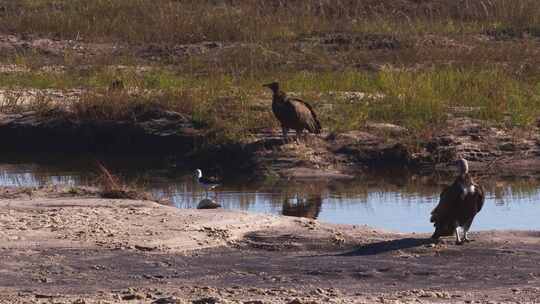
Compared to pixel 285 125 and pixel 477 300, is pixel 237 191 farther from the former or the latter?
pixel 477 300

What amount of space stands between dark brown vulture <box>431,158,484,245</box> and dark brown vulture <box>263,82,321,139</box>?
18.2 feet

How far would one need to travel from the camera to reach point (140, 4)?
2558 centimetres

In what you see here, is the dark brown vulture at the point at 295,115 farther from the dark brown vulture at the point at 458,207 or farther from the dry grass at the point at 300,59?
the dark brown vulture at the point at 458,207

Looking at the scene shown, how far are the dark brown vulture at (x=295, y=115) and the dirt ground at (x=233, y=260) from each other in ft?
14.0

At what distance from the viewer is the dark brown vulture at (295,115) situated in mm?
14887

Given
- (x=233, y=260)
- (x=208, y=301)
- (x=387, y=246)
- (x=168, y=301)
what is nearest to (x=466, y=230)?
(x=387, y=246)

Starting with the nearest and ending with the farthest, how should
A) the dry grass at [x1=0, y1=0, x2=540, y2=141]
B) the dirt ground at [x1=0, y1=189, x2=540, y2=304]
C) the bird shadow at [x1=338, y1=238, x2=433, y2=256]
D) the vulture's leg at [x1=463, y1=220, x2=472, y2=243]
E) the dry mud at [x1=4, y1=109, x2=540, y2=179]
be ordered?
the dirt ground at [x1=0, y1=189, x2=540, y2=304]
the bird shadow at [x1=338, y1=238, x2=433, y2=256]
the vulture's leg at [x1=463, y1=220, x2=472, y2=243]
the dry mud at [x1=4, y1=109, x2=540, y2=179]
the dry grass at [x1=0, y1=0, x2=540, y2=141]

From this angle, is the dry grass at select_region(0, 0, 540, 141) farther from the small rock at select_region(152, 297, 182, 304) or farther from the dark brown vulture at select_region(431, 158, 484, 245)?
the small rock at select_region(152, 297, 182, 304)

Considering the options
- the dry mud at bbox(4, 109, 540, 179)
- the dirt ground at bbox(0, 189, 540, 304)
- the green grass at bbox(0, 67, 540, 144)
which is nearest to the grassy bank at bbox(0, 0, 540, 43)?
the green grass at bbox(0, 67, 540, 144)

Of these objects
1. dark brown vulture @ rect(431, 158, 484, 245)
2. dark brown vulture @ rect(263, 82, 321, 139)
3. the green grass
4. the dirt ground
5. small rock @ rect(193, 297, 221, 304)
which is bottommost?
small rock @ rect(193, 297, 221, 304)

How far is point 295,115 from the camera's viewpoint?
14.9m

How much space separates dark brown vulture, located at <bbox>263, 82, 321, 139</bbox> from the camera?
1489 cm

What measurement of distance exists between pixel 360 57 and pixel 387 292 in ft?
43.7

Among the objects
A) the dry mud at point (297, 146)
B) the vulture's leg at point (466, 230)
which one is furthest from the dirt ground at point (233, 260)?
the dry mud at point (297, 146)
